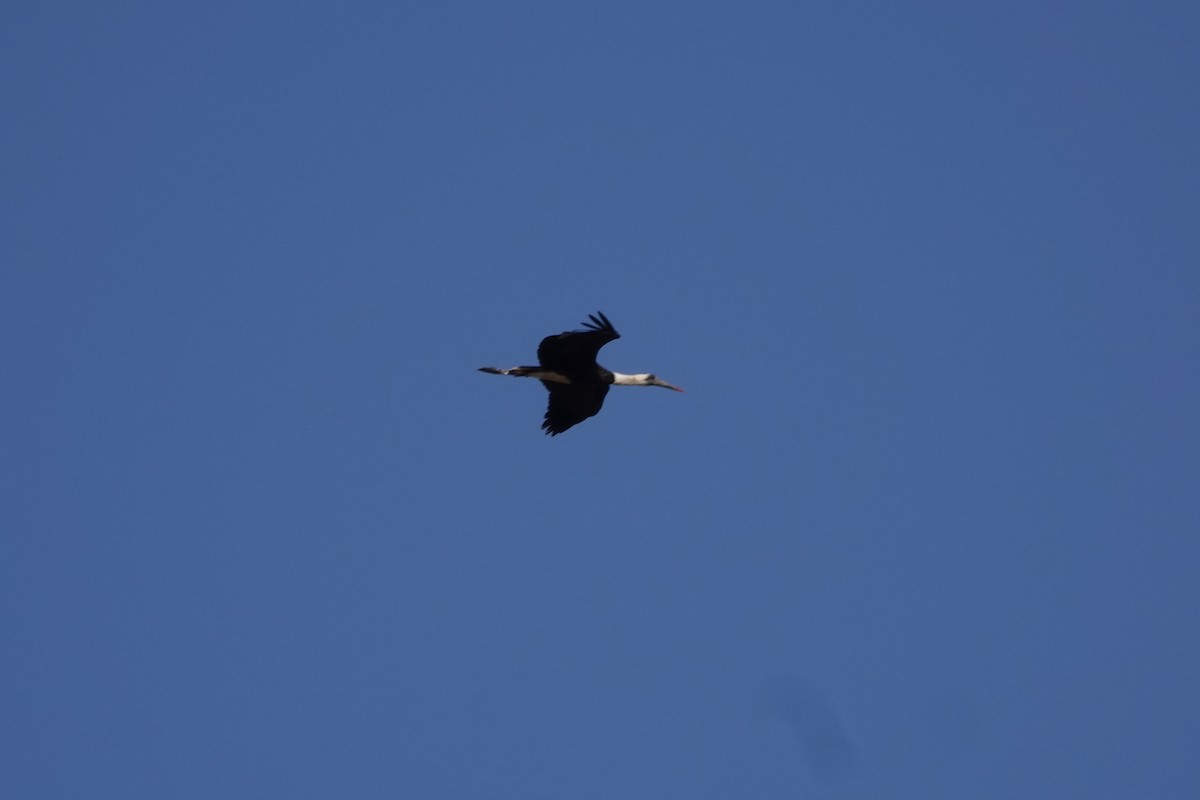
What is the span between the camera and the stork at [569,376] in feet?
115

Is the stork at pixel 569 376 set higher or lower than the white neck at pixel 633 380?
lower

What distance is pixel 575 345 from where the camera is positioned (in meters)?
35.1

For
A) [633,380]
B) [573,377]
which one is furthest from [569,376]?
[633,380]

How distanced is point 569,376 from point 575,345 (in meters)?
1.51

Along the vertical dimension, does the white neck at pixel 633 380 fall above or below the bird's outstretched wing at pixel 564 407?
above

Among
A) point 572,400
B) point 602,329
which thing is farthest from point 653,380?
point 602,329

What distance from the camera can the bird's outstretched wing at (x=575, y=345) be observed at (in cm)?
3397

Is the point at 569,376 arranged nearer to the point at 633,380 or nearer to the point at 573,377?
the point at 573,377

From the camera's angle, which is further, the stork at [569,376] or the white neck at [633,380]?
the white neck at [633,380]

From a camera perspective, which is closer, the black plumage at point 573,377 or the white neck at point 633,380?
the black plumage at point 573,377

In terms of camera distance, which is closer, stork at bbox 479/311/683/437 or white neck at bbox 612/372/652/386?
stork at bbox 479/311/683/437

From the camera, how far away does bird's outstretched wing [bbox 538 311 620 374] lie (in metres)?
34.0

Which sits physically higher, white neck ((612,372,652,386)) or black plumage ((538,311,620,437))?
white neck ((612,372,652,386))

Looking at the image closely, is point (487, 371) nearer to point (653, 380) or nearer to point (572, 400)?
point (572, 400)
